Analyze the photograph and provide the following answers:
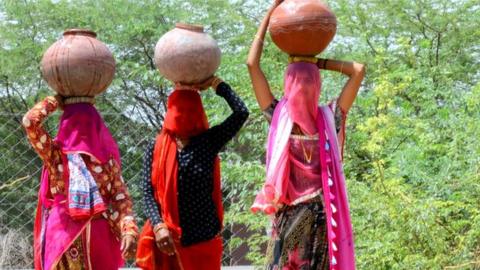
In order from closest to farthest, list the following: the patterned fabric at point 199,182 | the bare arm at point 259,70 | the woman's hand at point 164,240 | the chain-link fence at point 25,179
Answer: the woman's hand at point 164,240
the patterned fabric at point 199,182
the bare arm at point 259,70
the chain-link fence at point 25,179

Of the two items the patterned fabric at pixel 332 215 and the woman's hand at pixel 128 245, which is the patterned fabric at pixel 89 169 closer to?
the woman's hand at pixel 128 245

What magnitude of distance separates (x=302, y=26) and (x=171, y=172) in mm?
957

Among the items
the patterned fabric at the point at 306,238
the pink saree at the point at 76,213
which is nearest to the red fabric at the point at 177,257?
the pink saree at the point at 76,213

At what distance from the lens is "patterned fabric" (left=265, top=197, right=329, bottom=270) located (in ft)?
16.0

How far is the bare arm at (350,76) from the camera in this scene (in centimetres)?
503

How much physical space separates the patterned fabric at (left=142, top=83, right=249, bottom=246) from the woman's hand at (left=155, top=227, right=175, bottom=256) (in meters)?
0.07

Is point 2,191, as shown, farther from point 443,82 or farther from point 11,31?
point 443,82

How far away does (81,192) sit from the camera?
16.2 feet

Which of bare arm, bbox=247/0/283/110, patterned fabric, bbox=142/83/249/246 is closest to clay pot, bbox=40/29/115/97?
patterned fabric, bbox=142/83/249/246

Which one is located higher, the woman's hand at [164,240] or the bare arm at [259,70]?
the bare arm at [259,70]

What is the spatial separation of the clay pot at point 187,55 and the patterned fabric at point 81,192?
0.63 meters

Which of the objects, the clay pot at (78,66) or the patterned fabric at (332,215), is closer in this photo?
the patterned fabric at (332,215)

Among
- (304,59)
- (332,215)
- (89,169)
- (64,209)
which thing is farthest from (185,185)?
(304,59)

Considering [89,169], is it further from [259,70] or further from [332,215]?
[332,215]
